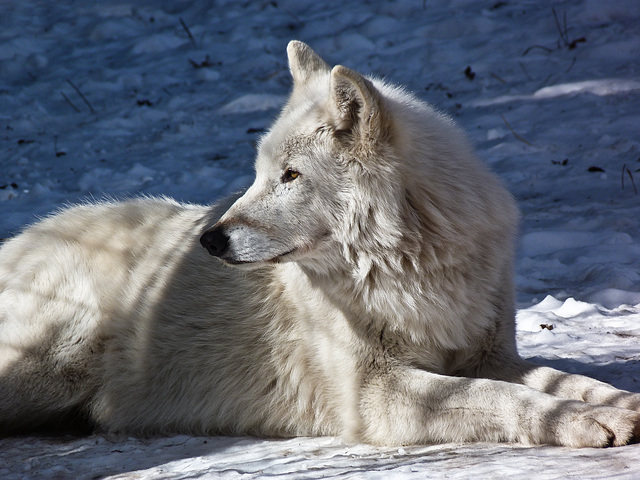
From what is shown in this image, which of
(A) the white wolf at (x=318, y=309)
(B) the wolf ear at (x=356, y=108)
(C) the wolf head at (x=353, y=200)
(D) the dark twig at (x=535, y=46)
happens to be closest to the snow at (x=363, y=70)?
(D) the dark twig at (x=535, y=46)

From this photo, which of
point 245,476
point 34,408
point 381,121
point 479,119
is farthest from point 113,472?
point 479,119

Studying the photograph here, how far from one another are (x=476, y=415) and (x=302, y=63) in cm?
194

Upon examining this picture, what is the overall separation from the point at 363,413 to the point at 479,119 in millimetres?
4790

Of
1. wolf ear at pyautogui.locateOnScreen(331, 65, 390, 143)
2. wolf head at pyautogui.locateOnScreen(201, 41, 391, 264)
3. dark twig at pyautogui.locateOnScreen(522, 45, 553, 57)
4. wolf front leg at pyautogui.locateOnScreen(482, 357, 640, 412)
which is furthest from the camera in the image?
dark twig at pyautogui.locateOnScreen(522, 45, 553, 57)

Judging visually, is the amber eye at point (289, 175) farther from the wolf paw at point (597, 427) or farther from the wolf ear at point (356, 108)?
the wolf paw at point (597, 427)

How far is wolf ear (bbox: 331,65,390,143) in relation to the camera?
295cm

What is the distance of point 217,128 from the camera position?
320 inches

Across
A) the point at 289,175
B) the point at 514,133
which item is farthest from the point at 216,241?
the point at 514,133

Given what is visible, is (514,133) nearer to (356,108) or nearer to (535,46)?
(535,46)

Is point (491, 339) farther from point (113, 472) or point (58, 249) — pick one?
point (58, 249)

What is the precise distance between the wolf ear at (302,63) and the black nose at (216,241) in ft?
3.45

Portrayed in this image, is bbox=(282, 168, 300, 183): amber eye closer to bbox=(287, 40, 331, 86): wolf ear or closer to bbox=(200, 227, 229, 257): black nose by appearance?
bbox=(200, 227, 229, 257): black nose

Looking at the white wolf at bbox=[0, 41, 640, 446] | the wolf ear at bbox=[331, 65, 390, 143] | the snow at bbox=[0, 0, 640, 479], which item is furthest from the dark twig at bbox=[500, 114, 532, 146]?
the wolf ear at bbox=[331, 65, 390, 143]

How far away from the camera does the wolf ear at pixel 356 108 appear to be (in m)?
2.95
